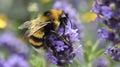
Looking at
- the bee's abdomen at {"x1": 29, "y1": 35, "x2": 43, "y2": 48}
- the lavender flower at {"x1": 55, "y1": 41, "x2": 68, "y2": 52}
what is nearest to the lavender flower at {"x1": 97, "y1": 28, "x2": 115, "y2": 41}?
the lavender flower at {"x1": 55, "y1": 41, "x2": 68, "y2": 52}

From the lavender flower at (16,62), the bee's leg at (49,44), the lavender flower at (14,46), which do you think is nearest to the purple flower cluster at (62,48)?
the bee's leg at (49,44)

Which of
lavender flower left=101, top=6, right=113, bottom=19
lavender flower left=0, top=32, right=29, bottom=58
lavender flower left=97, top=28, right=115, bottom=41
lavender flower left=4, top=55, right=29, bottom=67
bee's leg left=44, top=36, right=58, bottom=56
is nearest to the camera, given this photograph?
lavender flower left=101, top=6, right=113, bottom=19

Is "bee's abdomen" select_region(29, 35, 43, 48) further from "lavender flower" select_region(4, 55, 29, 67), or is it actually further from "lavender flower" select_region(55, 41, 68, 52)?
"lavender flower" select_region(4, 55, 29, 67)

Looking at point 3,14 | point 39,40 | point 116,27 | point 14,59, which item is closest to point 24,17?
point 3,14

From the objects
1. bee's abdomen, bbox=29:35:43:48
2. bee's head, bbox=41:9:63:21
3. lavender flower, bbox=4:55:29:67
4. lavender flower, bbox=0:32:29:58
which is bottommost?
bee's abdomen, bbox=29:35:43:48

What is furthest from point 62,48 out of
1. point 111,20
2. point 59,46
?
point 111,20

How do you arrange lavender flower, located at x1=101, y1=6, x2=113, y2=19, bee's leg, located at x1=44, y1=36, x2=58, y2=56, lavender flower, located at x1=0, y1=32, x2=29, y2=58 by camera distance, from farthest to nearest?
lavender flower, located at x1=0, y1=32, x2=29, y2=58 → bee's leg, located at x1=44, y1=36, x2=58, y2=56 → lavender flower, located at x1=101, y1=6, x2=113, y2=19

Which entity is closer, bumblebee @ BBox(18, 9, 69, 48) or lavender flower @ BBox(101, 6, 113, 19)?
lavender flower @ BBox(101, 6, 113, 19)

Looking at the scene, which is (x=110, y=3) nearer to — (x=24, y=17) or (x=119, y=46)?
(x=119, y=46)

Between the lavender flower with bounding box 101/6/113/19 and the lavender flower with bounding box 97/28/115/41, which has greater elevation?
the lavender flower with bounding box 101/6/113/19

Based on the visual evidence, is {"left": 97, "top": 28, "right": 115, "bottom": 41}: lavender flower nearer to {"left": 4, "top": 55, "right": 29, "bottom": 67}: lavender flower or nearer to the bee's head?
the bee's head
